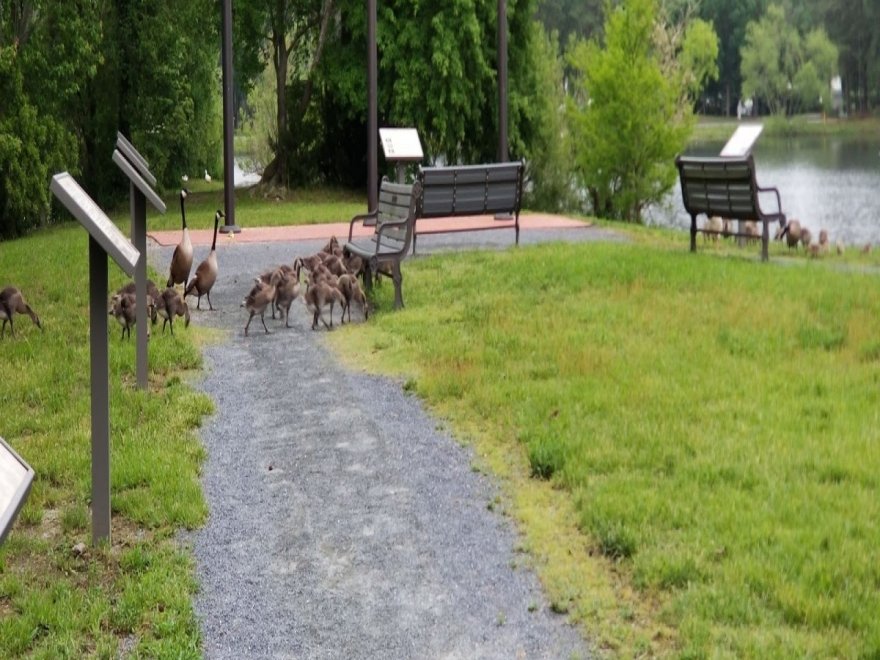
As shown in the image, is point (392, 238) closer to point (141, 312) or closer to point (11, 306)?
point (11, 306)

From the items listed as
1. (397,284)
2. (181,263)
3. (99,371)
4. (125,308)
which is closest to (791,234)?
(397,284)

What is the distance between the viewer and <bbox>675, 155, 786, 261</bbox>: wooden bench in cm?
1199

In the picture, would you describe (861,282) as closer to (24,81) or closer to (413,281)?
(413,281)

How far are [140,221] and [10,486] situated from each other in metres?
6.45

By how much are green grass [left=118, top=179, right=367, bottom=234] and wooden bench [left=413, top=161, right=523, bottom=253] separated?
6.17 m

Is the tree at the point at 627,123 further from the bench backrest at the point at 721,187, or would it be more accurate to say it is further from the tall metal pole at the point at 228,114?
the bench backrest at the point at 721,187

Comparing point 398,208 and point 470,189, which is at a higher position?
point 470,189

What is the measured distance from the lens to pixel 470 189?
1316cm

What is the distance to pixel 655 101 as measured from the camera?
28.1 meters

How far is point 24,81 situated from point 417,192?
12.8m

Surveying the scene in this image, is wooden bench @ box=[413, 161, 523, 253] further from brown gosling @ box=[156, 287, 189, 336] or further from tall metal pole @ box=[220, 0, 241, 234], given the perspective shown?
tall metal pole @ box=[220, 0, 241, 234]

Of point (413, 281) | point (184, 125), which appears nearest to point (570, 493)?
point (413, 281)

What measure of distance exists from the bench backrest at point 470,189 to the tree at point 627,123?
14988 mm

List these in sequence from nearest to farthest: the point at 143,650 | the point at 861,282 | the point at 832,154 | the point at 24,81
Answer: the point at 143,650, the point at 861,282, the point at 24,81, the point at 832,154
